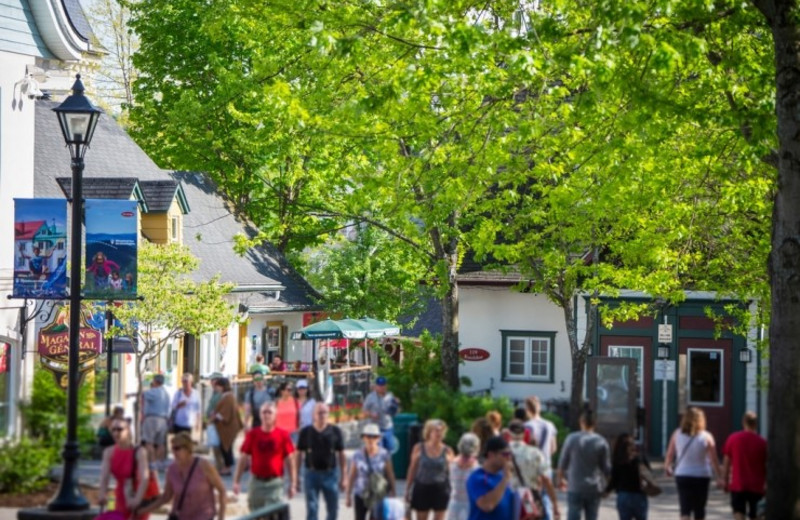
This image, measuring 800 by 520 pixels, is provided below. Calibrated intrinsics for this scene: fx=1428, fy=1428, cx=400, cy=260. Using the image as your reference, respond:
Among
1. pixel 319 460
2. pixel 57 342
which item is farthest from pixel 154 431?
pixel 57 342

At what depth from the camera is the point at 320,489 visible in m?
16.7

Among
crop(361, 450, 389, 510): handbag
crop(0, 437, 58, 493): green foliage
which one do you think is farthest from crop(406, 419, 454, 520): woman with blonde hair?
crop(0, 437, 58, 493): green foliage

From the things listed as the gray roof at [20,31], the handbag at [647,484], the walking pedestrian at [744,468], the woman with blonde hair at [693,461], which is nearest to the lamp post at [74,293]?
the handbag at [647,484]

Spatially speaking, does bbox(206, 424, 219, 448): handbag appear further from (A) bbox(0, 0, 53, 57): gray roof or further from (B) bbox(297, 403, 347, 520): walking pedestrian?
(A) bbox(0, 0, 53, 57): gray roof

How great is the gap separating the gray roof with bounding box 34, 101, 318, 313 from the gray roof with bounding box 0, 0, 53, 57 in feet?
15.9

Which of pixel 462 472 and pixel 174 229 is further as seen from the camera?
pixel 174 229

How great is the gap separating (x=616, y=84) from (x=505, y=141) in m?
3.44

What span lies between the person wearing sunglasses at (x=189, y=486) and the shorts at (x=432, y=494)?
7.07ft

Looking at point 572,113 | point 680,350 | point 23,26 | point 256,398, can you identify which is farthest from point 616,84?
point 680,350

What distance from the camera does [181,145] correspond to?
1811 inches

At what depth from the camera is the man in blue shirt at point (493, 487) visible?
14.4m

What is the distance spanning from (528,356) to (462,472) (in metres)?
17.8

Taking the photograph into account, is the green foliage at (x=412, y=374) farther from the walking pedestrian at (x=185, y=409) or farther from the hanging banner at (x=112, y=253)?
the hanging banner at (x=112, y=253)

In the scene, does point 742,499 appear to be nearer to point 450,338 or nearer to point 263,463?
point 263,463
